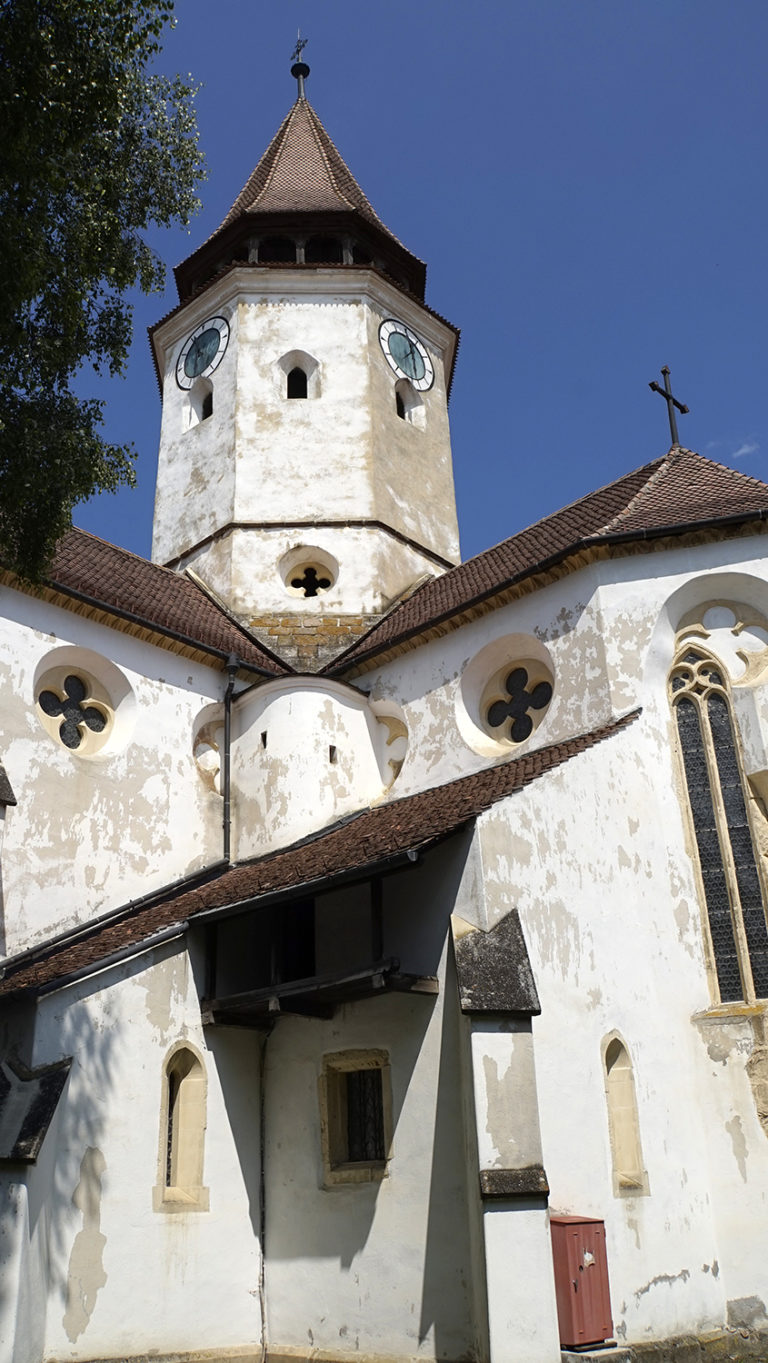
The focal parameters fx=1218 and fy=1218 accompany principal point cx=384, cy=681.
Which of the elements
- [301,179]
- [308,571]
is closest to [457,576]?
[308,571]

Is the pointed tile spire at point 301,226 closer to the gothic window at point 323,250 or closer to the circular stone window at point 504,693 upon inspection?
the gothic window at point 323,250

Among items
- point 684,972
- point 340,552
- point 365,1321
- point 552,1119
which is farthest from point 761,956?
point 340,552

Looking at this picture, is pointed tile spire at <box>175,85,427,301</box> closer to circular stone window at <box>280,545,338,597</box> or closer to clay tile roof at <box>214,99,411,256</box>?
clay tile roof at <box>214,99,411,256</box>

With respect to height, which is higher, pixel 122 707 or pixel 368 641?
pixel 368 641

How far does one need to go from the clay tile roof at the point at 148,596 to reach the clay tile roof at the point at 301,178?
8564 millimetres

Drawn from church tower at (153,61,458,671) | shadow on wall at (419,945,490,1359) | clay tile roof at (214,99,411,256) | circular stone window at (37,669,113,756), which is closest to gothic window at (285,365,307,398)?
church tower at (153,61,458,671)

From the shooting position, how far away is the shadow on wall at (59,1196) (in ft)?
33.3

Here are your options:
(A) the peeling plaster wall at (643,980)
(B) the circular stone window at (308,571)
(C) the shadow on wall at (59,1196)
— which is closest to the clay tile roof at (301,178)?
(B) the circular stone window at (308,571)

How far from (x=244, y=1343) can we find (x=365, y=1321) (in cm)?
147

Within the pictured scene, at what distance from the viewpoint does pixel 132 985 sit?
39.9 ft

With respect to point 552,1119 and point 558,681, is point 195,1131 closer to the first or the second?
point 552,1119

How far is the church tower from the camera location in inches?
830

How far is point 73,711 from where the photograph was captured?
15945 millimetres

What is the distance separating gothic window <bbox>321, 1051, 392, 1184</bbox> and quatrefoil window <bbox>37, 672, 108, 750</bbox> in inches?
222
